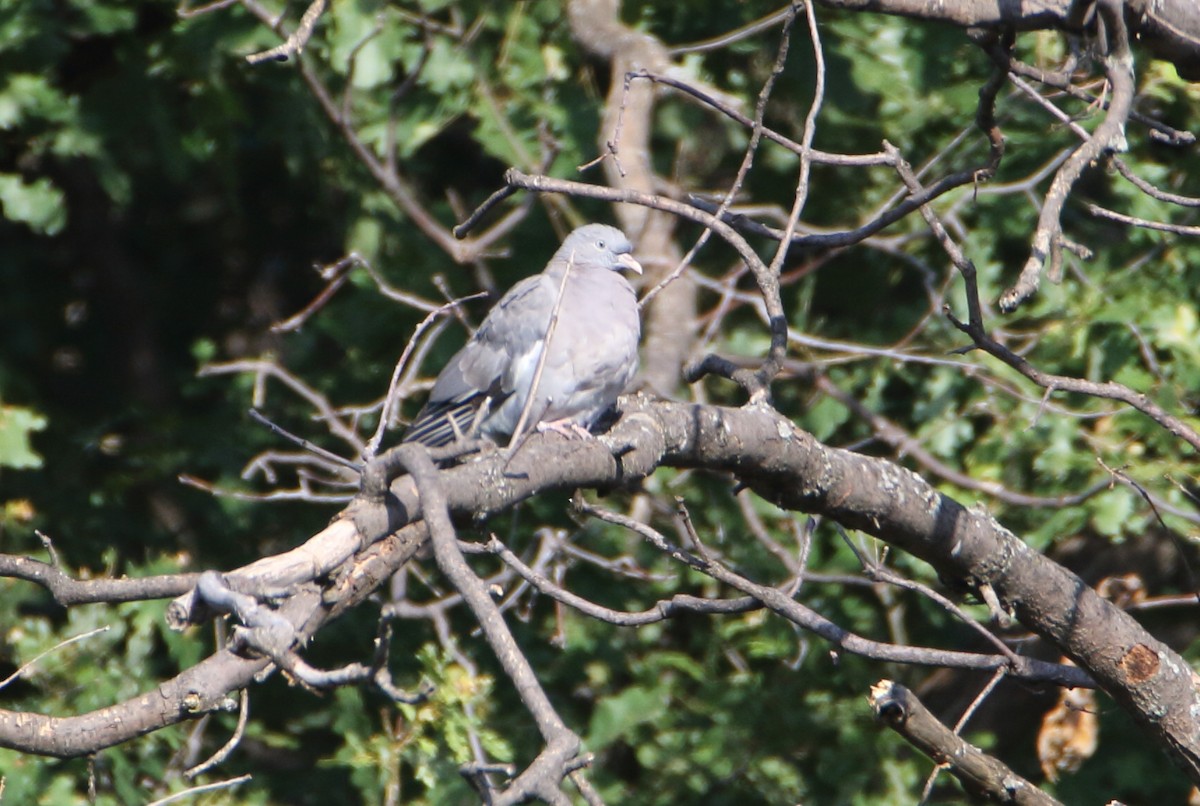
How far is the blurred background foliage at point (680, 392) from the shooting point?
3.86 metres

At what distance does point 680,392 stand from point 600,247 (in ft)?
1.97

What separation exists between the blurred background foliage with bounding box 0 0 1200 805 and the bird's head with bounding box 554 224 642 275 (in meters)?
0.42

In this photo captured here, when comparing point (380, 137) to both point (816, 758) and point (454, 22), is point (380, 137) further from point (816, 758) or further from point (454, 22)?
point (816, 758)

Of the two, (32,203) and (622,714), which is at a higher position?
(32,203)

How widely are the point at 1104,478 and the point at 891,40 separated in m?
1.56

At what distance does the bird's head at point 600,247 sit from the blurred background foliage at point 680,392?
42 centimetres

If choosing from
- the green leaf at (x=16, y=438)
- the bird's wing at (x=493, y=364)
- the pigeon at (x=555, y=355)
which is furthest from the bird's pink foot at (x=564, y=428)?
the green leaf at (x=16, y=438)

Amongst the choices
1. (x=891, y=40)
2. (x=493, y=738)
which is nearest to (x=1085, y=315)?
(x=891, y=40)

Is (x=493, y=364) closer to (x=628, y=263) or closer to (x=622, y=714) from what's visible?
(x=628, y=263)

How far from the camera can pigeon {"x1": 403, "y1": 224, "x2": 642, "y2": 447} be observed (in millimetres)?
3262

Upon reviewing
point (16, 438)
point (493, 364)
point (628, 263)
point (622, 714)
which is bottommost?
point (622, 714)

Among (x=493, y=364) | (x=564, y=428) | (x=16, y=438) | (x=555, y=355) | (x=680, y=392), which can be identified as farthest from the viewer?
(x=680, y=392)

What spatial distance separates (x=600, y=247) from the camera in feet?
12.2

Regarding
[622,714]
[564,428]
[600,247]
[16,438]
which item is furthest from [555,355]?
[16,438]
